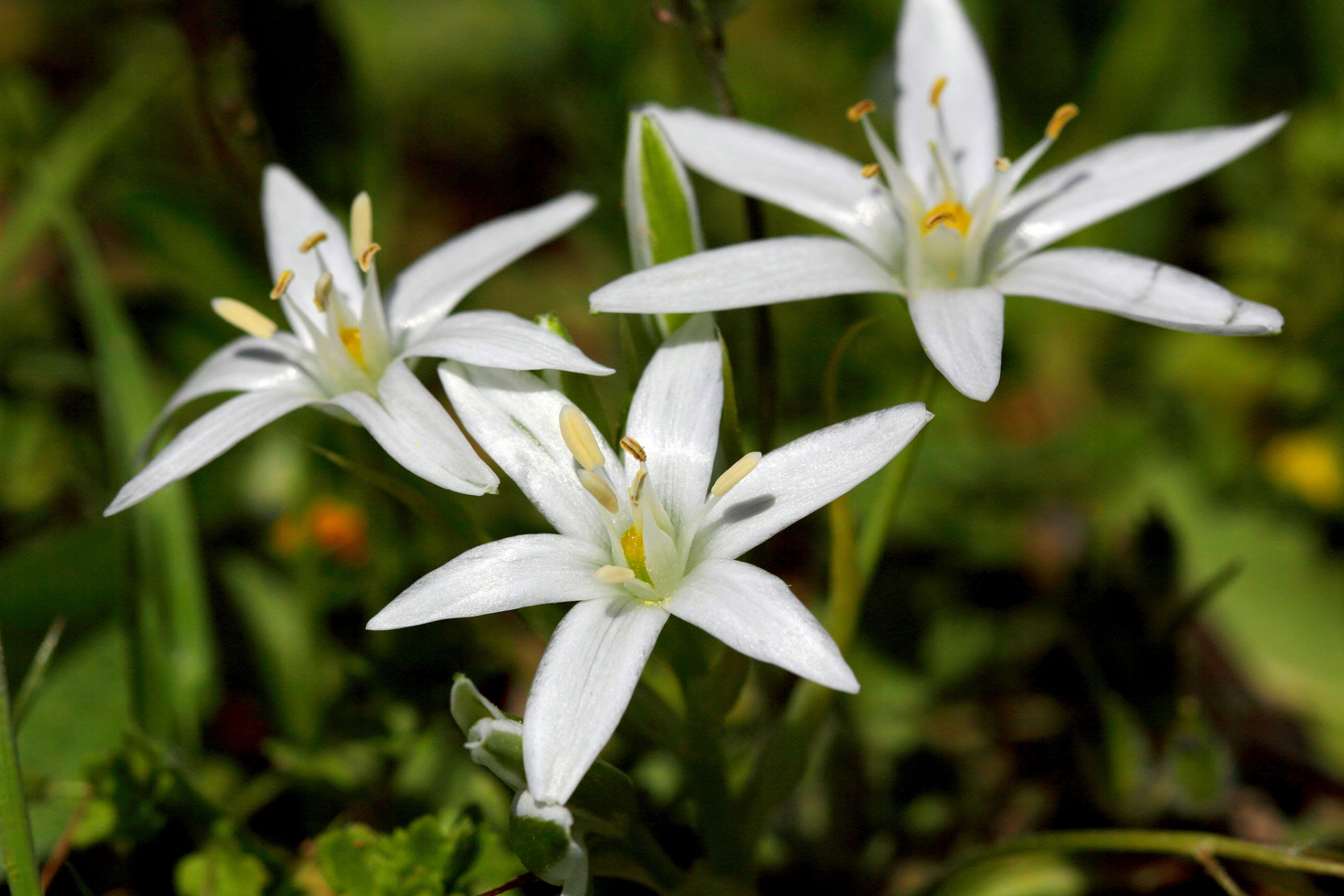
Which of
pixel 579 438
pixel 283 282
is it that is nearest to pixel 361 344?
pixel 283 282

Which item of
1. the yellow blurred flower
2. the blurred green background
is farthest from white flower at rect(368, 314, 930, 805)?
the yellow blurred flower

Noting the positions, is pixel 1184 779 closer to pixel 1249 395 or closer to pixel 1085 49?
pixel 1249 395

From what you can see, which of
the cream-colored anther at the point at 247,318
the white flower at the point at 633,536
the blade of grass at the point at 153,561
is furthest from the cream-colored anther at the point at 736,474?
the blade of grass at the point at 153,561

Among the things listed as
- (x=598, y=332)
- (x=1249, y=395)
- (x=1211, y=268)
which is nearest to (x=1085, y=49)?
(x=1211, y=268)

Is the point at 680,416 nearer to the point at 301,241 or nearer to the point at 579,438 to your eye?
the point at 579,438

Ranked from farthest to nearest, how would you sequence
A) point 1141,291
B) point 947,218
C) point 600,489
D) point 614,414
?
point 614,414 < point 947,218 < point 1141,291 < point 600,489

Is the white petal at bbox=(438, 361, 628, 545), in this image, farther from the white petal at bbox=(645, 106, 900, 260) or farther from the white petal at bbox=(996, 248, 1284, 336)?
the white petal at bbox=(996, 248, 1284, 336)
